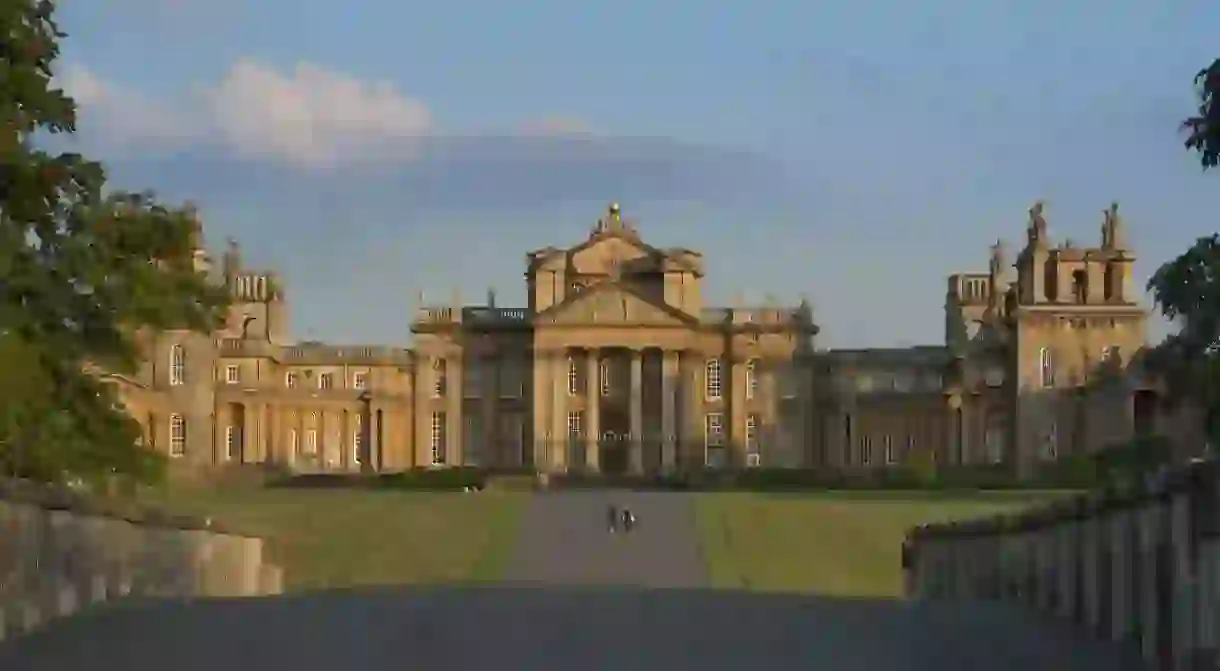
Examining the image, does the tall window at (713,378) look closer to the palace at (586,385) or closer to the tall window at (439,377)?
the palace at (586,385)

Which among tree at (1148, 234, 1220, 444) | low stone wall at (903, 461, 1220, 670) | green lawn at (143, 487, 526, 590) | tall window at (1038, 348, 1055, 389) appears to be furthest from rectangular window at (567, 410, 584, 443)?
tree at (1148, 234, 1220, 444)

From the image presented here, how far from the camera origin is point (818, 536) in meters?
50.5

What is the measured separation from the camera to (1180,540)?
1400 centimetres

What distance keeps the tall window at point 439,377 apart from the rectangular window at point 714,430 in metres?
12.9

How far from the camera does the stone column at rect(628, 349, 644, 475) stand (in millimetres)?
107188

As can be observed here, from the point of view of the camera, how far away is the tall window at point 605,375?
10881 centimetres

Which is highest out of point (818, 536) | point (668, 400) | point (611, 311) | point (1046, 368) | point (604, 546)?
point (611, 311)

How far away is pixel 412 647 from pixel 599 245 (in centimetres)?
9727

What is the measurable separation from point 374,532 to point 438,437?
58.7 metres

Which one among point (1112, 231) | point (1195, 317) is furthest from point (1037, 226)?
point (1195, 317)

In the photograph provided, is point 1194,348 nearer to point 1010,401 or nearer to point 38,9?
point 38,9

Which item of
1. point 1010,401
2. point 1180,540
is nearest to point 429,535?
point 1180,540

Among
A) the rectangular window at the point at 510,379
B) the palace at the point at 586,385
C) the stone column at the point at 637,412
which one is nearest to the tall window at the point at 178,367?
the palace at the point at 586,385

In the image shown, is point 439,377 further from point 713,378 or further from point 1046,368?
point 1046,368
